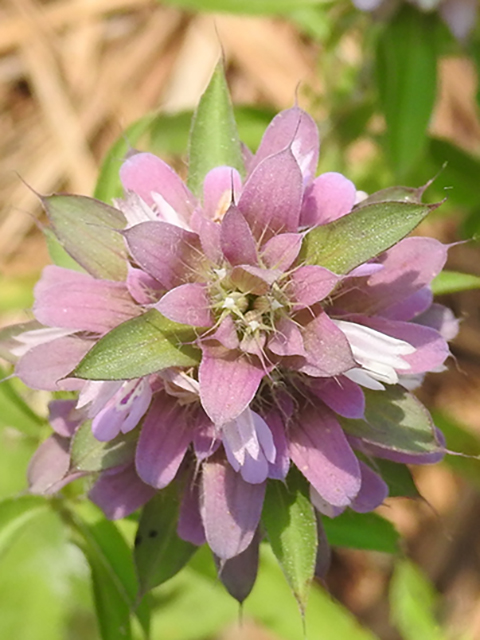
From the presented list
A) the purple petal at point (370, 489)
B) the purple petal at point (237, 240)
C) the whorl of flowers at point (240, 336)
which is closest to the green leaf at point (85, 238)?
the whorl of flowers at point (240, 336)

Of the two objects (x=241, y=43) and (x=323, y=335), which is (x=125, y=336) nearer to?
(x=323, y=335)

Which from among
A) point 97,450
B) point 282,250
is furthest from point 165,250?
point 97,450

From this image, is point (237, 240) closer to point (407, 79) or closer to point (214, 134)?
point (214, 134)

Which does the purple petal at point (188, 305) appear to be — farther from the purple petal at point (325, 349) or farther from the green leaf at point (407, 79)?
the green leaf at point (407, 79)

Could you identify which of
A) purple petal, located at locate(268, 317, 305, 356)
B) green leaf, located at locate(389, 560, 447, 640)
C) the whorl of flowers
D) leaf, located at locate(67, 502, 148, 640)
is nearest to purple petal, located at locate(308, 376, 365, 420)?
the whorl of flowers

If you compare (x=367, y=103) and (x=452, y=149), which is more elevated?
(x=367, y=103)

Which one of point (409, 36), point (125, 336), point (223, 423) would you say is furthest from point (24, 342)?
point (409, 36)

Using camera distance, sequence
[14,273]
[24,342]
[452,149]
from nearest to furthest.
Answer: [24,342] < [452,149] < [14,273]
